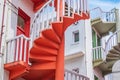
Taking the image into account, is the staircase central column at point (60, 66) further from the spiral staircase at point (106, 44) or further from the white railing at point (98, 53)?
the white railing at point (98, 53)

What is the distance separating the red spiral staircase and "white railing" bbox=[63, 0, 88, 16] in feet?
0.48

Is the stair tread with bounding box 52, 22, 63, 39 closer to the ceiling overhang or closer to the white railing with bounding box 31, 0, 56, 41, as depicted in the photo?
the white railing with bounding box 31, 0, 56, 41

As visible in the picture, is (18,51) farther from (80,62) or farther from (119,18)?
(119,18)

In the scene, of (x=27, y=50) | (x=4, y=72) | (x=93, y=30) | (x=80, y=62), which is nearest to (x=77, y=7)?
(x=27, y=50)

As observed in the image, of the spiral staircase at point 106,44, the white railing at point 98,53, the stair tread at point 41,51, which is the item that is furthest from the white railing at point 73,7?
the white railing at point 98,53

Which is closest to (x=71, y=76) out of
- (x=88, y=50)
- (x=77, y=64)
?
(x=77, y=64)

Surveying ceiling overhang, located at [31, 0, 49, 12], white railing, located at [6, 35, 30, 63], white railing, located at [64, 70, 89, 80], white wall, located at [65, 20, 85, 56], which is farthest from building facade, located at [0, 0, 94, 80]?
white wall, located at [65, 20, 85, 56]

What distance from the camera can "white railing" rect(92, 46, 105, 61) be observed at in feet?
71.7

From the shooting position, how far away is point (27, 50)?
1252 cm

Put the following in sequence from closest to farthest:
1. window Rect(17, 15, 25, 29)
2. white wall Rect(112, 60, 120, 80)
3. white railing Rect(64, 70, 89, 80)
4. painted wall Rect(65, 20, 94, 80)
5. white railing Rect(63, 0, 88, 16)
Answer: white railing Rect(63, 0, 88, 16)
white railing Rect(64, 70, 89, 80)
window Rect(17, 15, 25, 29)
painted wall Rect(65, 20, 94, 80)
white wall Rect(112, 60, 120, 80)

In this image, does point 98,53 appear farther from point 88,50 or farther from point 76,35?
point 76,35

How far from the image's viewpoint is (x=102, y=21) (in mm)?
23641

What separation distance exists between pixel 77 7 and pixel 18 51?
2381mm

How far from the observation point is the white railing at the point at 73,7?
41.5 ft
